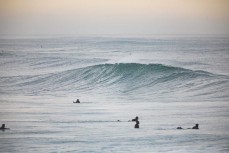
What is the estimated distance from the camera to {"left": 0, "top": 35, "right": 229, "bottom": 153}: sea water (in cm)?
1160

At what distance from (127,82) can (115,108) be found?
780cm

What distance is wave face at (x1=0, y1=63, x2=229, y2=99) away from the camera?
69.4ft

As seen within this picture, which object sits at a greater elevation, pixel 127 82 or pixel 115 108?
pixel 127 82

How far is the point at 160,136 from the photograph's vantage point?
12172 millimetres

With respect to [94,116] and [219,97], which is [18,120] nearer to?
[94,116]

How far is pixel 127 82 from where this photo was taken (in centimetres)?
2436

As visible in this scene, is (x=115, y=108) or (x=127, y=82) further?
(x=127, y=82)

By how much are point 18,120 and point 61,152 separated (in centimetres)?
343

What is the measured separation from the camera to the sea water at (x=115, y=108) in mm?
11602

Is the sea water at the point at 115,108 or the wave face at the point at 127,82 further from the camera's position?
the wave face at the point at 127,82

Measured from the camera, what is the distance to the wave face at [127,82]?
21156mm

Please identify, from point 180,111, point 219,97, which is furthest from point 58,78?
point 180,111

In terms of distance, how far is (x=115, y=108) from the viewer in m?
16.6

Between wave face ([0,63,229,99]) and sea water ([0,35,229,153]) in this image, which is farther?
wave face ([0,63,229,99])
